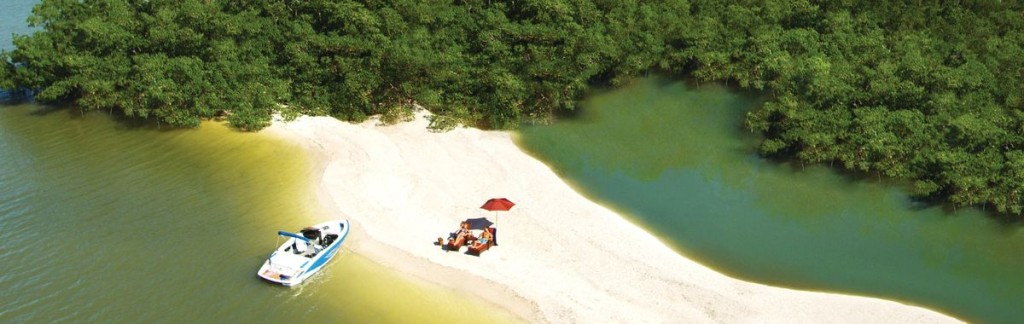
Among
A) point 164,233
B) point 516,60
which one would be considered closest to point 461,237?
point 164,233

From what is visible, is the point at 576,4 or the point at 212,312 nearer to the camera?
the point at 212,312

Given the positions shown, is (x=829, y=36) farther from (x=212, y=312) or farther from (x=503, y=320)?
(x=212, y=312)

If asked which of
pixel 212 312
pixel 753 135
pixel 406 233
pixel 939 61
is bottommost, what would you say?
pixel 212 312

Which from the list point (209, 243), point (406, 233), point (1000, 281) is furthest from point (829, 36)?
point (209, 243)

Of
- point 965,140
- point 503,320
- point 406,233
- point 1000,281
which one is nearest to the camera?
point 503,320

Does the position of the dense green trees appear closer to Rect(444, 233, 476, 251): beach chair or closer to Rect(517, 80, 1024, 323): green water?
Rect(517, 80, 1024, 323): green water

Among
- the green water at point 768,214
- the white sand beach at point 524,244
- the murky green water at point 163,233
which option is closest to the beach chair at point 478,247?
the white sand beach at point 524,244

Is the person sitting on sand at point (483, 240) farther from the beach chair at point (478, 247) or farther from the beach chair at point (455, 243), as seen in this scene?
the beach chair at point (455, 243)
